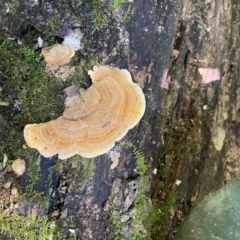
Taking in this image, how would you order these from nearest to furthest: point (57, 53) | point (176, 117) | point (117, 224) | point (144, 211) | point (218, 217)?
point (57, 53)
point (218, 217)
point (117, 224)
point (144, 211)
point (176, 117)

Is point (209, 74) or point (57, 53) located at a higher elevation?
point (57, 53)

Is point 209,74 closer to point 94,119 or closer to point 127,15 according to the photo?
point 127,15

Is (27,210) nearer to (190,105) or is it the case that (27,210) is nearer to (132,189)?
(132,189)

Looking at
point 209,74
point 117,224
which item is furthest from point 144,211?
point 209,74

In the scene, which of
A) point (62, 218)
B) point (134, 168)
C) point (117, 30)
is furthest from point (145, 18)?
point (62, 218)

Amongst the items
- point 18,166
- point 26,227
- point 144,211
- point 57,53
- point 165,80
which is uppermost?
point 57,53

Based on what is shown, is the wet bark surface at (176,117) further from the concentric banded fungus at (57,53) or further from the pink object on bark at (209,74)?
the concentric banded fungus at (57,53)
